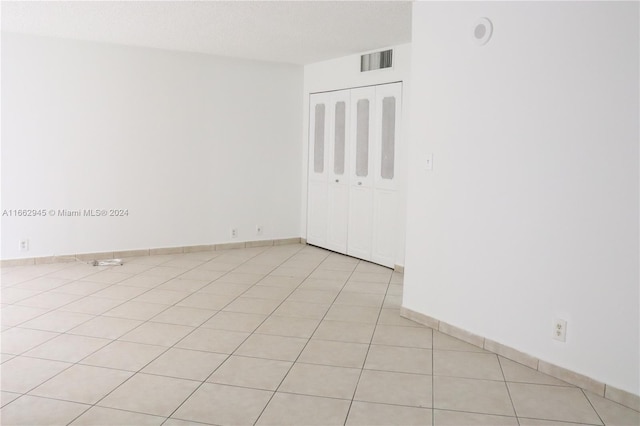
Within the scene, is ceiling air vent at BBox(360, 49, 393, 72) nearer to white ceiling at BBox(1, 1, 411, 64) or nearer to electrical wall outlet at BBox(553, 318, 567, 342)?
white ceiling at BBox(1, 1, 411, 64)

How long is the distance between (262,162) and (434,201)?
3.46 metres

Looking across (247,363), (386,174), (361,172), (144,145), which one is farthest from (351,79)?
(247,363)

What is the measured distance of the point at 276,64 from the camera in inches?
269

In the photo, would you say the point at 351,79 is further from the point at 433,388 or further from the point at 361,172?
the point at 433,388

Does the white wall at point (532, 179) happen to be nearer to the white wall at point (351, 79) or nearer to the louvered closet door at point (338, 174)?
the white wall at point (351, 79)

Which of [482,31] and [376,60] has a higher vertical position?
[376,60]

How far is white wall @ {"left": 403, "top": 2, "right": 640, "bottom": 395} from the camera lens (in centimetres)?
274

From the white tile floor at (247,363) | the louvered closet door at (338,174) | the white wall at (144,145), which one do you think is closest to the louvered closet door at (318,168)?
the louvered closet door at (338,174)

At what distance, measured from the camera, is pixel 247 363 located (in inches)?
127

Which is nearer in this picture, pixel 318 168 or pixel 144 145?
pixel 144 145

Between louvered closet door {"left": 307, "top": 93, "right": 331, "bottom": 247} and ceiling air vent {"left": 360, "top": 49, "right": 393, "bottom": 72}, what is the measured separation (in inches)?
30.6

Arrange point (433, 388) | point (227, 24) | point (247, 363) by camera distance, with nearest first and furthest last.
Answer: point (433, 388)
point (247, 363)
point (227, 24)

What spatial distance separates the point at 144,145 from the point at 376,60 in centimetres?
269

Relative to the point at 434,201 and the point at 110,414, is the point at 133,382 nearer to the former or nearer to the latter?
the point at 110,414
